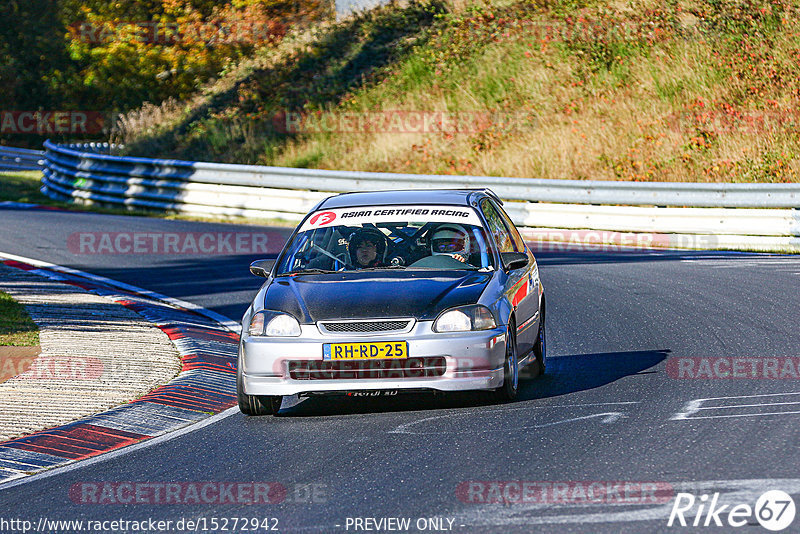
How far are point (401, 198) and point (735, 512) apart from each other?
486 cm

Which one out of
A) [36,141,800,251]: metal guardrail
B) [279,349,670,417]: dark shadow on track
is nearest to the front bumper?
[279,349,670,417]: dark shadow on track

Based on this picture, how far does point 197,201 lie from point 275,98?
37.1ft

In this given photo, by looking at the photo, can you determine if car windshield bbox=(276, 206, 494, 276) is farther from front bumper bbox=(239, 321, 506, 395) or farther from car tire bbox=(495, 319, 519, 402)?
front bumper bbox=(239, 321, 506, 395)

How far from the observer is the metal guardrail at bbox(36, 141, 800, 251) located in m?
18.3

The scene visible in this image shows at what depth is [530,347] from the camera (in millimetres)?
9219

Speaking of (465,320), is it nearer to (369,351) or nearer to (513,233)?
(369,351)

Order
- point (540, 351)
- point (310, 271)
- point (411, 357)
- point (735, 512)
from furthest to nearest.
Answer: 1. point (540, 351)
2. point (310, 271)
3. point (411, 357)
4. point (735, 512)

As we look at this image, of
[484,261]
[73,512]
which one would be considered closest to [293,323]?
[484,261]

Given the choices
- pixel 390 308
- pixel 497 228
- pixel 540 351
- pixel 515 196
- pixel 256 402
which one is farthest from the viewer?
pixel 515 196

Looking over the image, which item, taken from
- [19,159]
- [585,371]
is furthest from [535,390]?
[19,159]

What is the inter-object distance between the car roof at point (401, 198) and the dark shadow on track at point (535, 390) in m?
1.52

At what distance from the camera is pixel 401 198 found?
9680mm

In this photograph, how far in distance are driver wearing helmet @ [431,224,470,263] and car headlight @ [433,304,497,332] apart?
3.25ft

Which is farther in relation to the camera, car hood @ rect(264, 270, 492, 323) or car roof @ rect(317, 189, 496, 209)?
car roof @ rect(317, 189, 496, 209)
